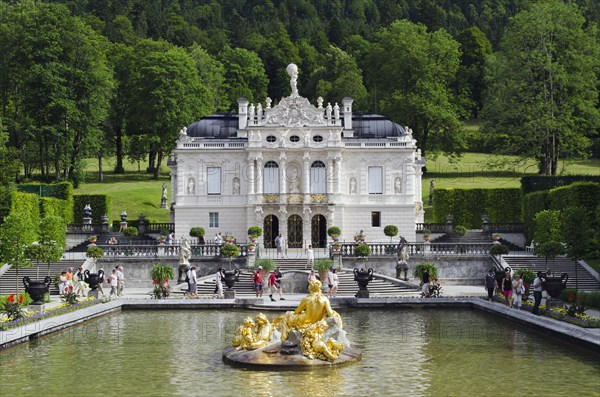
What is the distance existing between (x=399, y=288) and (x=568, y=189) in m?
11.4

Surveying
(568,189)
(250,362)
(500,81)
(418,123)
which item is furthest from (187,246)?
(418,123)

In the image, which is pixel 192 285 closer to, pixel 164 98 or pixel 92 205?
pixel 92 205

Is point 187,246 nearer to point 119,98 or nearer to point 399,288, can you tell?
point 399,288

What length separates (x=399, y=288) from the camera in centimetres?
4616

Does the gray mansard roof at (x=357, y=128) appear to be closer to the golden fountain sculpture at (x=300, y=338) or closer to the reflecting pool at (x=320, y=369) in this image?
the reflecting pool at (x=320, y=369)

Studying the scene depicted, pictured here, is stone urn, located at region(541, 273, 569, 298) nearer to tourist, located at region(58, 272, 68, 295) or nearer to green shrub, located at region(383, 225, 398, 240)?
tourist, located at region(58, 272, 68, 295)

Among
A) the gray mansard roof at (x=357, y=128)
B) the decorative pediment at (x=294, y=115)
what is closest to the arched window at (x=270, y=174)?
the decorative pediment at (x=294, y=115)

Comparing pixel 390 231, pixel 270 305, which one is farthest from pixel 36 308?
pixel 390 231

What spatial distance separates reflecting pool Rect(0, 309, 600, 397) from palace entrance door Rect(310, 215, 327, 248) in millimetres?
28368

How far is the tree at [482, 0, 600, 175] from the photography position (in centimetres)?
6969

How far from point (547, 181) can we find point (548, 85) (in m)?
13.2

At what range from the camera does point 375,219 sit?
205 feet

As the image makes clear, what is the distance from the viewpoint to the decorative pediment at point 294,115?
6153 cm

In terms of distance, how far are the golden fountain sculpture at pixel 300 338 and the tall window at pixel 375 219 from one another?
123 ft
